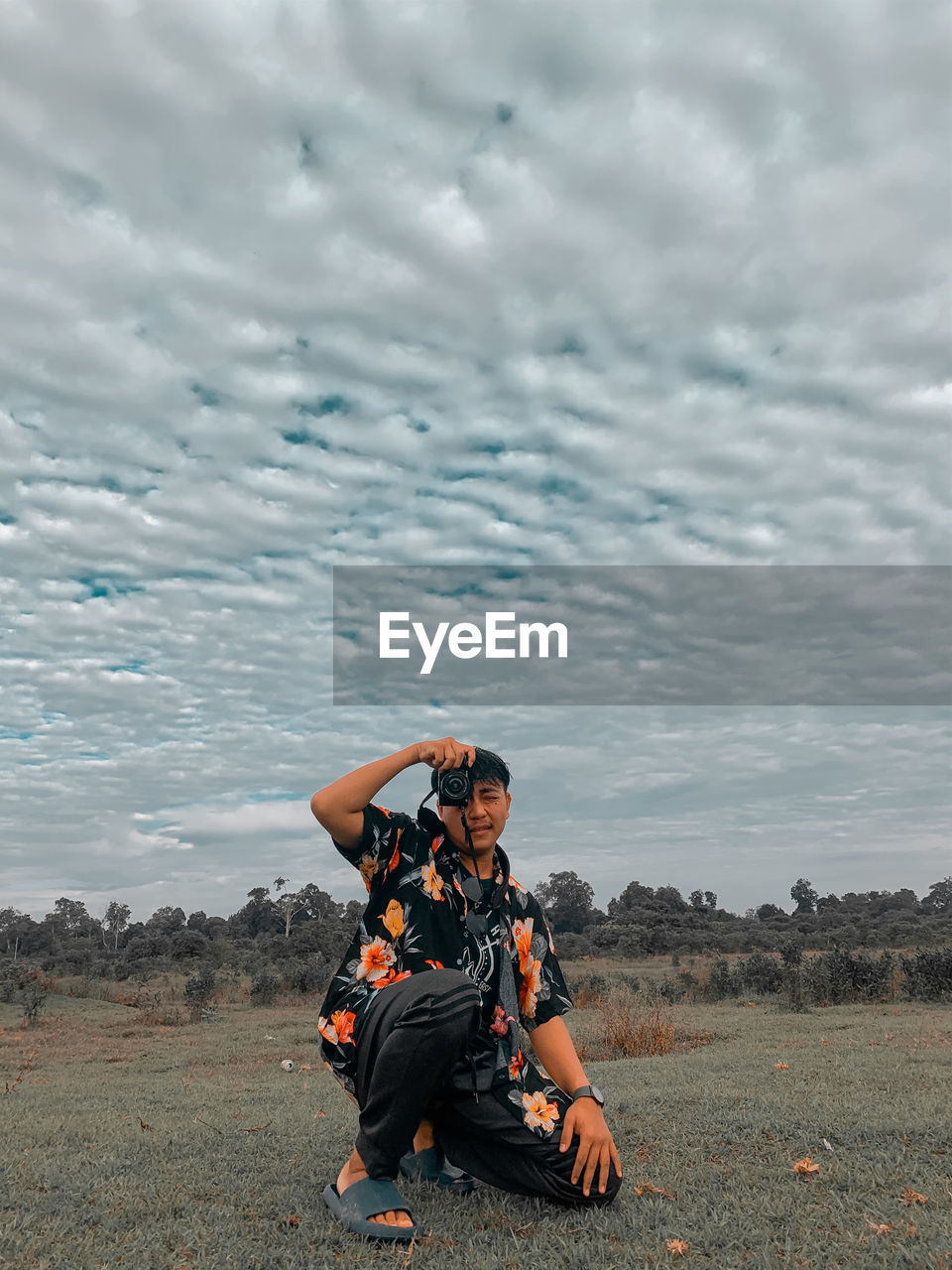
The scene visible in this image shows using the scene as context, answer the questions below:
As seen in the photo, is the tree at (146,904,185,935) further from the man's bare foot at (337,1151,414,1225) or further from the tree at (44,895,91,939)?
the man's bare foot at (337,1151,414,1225)

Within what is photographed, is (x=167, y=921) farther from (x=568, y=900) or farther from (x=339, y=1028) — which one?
(x=339, y=1028)

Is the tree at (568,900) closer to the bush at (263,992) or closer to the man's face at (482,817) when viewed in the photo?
the bush at (263,992)

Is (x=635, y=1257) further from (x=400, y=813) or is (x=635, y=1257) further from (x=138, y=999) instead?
(x=138, y=999)

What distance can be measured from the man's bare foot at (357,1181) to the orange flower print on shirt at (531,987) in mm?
936

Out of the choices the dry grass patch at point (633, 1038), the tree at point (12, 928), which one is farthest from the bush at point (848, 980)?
the tree at point (12, 928)

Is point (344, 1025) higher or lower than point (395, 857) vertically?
lower

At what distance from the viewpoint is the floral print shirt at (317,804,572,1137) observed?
149 inches

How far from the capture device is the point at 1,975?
23719 millimetres

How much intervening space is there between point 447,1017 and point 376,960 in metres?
0.57

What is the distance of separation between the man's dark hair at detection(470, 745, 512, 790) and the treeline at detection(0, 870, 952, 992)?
20640mm

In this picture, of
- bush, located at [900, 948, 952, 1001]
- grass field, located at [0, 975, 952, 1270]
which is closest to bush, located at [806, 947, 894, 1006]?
bush, located at [900, 948, 952, 1001]

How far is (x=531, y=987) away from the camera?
4.12 metres

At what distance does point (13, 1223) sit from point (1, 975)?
2365 centimetres

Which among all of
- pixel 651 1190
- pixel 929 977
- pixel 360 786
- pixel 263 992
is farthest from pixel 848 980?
pixel 360 786
